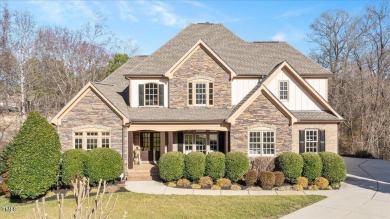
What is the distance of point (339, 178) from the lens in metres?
16.0

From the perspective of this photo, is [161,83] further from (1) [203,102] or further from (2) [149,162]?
(2) [149,162]

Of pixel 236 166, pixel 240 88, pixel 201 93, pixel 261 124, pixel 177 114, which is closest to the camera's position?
pixel 236 166

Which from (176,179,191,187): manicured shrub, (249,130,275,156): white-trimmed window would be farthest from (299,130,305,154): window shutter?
(176,179,191,187): manicured shrub

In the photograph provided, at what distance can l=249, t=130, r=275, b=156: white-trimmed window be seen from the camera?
1828cm

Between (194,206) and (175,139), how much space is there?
843cm

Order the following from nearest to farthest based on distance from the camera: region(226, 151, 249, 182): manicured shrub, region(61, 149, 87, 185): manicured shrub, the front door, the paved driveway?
the paved driveway
region(61, 149, 87, 185): manicured shrub
region(226, 151, 249, 182): manicured shrub
the front door

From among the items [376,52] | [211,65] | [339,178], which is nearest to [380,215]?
[339,178]

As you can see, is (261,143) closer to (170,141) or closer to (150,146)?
(170,141)

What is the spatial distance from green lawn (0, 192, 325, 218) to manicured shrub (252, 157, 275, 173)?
3.50 metres

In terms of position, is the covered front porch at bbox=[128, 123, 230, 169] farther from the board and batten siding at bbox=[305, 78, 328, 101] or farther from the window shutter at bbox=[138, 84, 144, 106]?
the board and batten siding at bbox=[305, 78, 328, 101]

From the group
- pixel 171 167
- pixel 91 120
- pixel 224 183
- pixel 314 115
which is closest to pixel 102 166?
pixel 91 120

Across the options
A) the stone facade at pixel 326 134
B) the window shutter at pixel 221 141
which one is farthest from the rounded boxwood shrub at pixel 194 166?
the stone facade at pixel 326 134

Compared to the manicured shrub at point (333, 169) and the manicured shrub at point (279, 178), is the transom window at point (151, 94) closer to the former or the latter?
the manicured shrub at point (279, 178)

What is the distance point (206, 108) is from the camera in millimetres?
20484
